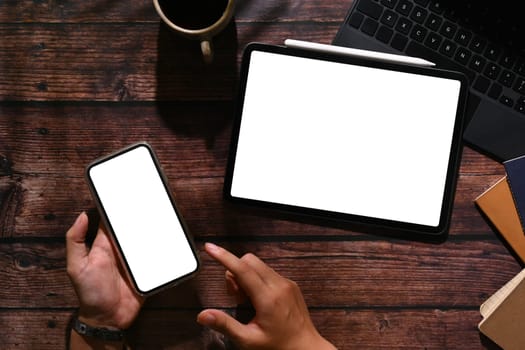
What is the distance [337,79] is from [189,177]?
0.75ft

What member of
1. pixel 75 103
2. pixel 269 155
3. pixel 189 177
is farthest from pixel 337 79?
pixel 75 103

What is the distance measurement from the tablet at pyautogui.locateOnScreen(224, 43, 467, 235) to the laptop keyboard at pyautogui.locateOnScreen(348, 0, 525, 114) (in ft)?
0.21

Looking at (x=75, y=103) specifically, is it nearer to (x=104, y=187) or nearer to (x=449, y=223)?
(x=104, y=187)

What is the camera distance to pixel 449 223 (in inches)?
27.3

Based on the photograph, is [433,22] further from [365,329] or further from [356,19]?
[365,329]

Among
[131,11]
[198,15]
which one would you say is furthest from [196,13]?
[131,11]

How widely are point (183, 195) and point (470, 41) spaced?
16.2 inches

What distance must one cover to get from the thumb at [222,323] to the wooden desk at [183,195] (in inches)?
2.8

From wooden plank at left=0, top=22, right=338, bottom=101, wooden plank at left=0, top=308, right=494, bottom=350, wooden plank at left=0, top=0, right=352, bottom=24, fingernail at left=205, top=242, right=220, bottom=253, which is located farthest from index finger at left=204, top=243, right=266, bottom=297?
wooden plank at left=0, top=0, right=352, bottom=24

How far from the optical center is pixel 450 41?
2.17ft

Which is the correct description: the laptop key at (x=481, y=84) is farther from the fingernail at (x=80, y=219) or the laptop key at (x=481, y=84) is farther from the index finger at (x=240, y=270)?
the fingernail at (x=80, y=219)

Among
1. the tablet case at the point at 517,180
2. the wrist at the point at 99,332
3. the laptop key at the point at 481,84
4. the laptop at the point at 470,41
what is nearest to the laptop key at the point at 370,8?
→ the laptop at the point at 470,41

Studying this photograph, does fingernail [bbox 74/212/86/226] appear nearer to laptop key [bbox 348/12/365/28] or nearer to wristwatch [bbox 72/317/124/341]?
wristwatch [bbox 72/317/124/341]

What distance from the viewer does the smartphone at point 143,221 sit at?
659mm
